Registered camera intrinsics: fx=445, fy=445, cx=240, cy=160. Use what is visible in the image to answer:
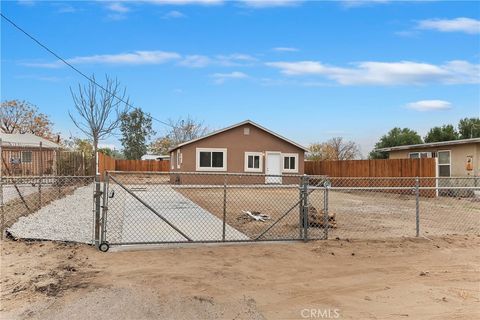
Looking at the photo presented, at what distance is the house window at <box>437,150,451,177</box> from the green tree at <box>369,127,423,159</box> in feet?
73.0

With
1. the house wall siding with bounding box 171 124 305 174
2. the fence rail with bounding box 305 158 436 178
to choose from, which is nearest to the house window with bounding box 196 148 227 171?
the house wall siding with bounding box 171 124 305 174

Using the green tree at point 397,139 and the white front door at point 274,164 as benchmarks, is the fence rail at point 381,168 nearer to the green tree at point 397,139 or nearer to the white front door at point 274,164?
the white front door at point 274,164

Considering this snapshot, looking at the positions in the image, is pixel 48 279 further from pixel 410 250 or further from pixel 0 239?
pixel 410 250

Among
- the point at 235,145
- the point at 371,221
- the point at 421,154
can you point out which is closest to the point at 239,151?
the point at 235,145

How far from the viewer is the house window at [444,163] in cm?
2400

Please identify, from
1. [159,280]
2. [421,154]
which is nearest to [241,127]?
[421,154]

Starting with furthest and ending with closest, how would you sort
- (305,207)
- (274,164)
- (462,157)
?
(274,164)
(462,157)
(305,207)

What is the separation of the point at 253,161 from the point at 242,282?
24.8m

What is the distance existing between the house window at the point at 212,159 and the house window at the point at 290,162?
4.43 m

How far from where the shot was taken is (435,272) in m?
6.52

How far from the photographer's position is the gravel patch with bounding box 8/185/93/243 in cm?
850

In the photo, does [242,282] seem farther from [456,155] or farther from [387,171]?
[387,171]

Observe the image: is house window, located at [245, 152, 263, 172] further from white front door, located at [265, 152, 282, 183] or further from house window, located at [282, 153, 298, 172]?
house window, located at [282, 153, 298, 172]

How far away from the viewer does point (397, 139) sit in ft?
169
